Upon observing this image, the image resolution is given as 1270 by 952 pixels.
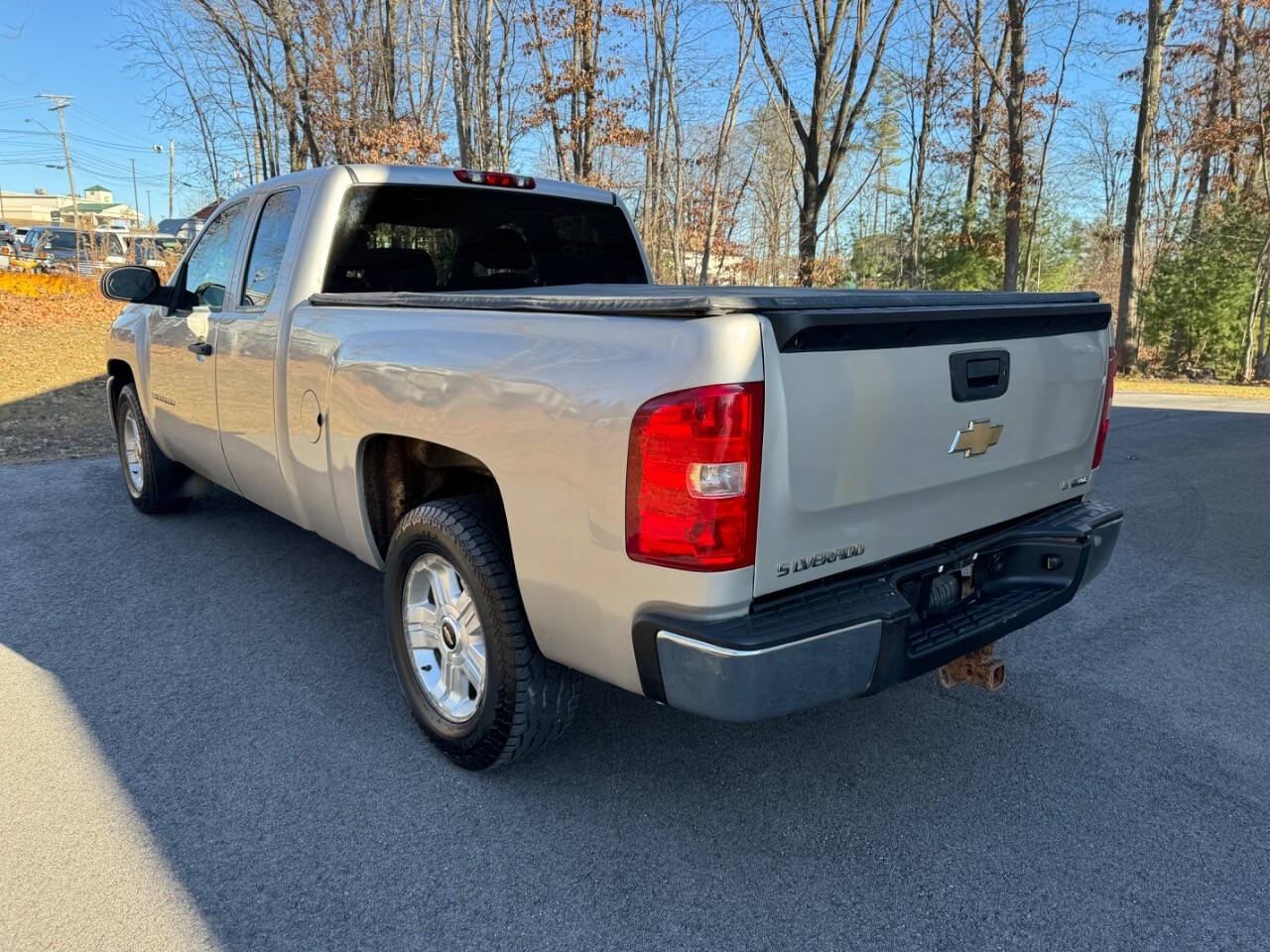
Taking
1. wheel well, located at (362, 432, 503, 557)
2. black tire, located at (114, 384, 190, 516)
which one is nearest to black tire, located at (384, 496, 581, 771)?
wheel well, located at (362, 432, 503, 557)

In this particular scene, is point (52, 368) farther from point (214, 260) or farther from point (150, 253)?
point (150, 253)

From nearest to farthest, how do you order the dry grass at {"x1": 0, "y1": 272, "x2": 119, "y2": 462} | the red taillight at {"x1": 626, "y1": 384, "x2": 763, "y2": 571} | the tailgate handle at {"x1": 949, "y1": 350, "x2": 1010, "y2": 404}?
the red taillight at {"x1": 626, "y1": 384, "x2": 763, "y2": 571}, the tailgate handle at {"x1": 949, "y1": 350, "x2": 1010, "y2": 404}, the dry grass at {"x1": 0, "y1": 272, "x2": 119, "y2": 462}

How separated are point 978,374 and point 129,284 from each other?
4.41 metres

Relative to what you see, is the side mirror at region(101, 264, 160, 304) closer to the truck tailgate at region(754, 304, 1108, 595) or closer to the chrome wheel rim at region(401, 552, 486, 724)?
the chrome wheel rim at region(401, 552, 486, 724)

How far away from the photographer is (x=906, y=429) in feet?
7.59

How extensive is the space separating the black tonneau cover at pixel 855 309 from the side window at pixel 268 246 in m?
1.13

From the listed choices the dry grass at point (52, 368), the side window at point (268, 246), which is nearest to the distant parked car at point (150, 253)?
the dry grass at point (52, 368)

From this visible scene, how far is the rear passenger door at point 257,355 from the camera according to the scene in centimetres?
373

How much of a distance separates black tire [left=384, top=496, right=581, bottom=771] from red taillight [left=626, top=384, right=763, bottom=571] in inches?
25.7

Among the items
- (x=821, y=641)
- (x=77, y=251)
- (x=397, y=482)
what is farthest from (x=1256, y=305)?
(x=77, y=251)

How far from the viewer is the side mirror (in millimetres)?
4629

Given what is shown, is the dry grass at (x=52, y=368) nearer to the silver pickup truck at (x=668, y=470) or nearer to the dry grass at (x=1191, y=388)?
the silver pickup truck at (x=668, y=470)

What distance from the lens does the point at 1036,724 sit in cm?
318

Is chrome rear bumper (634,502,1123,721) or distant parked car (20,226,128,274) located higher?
distant parked car (20,226,128,274)
